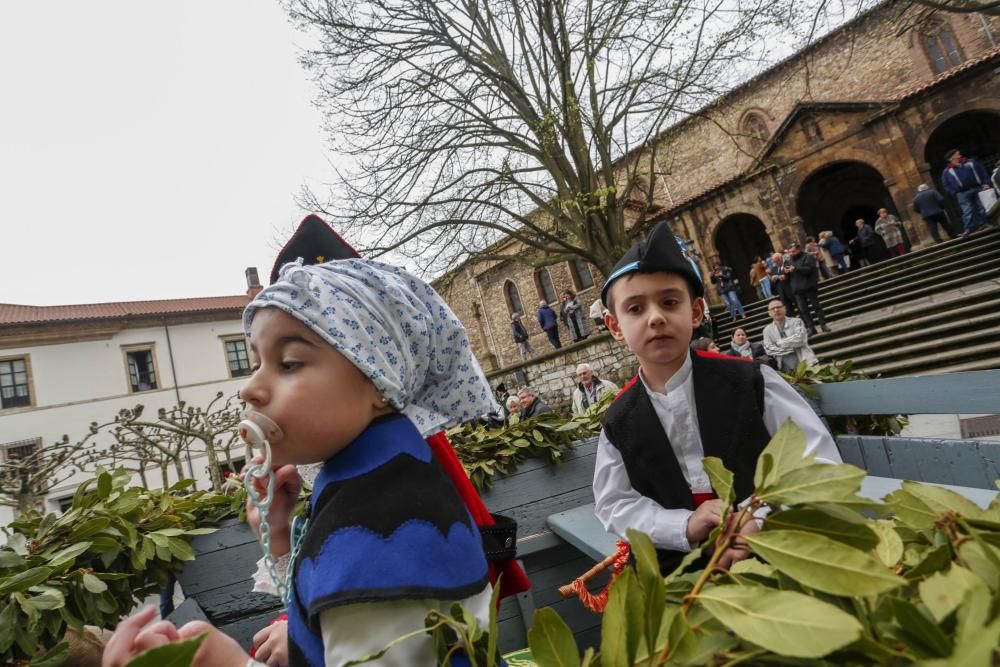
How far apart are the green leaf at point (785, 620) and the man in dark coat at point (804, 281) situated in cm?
1096

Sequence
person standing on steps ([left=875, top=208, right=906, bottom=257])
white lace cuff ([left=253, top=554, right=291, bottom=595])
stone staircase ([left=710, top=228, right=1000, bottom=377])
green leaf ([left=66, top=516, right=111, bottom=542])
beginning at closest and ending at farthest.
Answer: white lace cuff ([left=253, top=554, right=291, bottom=595]), green leaf ([left=66, top=516, right=111, bottom=542]), stone staircase ([left=710, top=228, right=1000, bottom=377]), person standing on steps ([left=875, top=208, right=906, bottom=257])

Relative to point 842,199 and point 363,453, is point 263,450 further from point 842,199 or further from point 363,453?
point 842,199

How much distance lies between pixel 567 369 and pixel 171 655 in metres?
14.7

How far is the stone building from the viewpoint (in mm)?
14328

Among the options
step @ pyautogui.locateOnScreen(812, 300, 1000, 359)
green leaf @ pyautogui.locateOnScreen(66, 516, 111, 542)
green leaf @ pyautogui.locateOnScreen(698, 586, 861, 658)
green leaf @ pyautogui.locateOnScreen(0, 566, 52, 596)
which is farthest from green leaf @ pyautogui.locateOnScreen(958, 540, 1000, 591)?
step @ pyautogui.locateOnScreen(812, 300, 1000, 359)

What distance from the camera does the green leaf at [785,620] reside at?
291 millimetres

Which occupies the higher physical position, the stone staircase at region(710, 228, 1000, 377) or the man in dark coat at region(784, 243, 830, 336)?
the man in dark coat at region(784, 243, 830, 336)

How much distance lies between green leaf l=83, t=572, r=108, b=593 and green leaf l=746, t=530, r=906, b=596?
2.27 meters

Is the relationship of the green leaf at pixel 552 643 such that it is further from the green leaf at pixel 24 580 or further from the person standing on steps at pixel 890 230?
the person standing on steps at pixel 890 230

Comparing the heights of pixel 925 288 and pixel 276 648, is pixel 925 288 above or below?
below

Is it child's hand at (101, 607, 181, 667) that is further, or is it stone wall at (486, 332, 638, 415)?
stone wall at (486, 332, 638, 415)


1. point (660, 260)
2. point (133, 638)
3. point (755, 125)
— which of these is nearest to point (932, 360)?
point (660, 260)

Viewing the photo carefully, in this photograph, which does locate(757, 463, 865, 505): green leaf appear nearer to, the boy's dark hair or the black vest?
the black vest

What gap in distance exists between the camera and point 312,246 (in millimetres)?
1366
